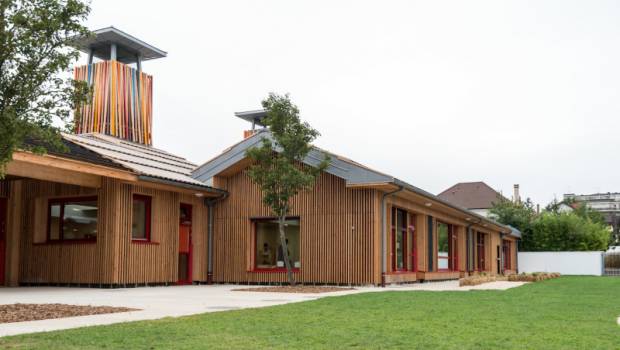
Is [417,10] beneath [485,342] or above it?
above

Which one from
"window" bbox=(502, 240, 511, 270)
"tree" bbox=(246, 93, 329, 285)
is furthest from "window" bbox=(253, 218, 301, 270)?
"window" bbox=(502, 240, 511, 270)

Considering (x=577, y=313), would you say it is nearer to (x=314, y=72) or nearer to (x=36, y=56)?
(x=36, y=56)

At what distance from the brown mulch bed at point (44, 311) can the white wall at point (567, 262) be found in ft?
110

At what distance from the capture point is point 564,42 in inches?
598

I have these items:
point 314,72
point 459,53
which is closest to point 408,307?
point 459,53

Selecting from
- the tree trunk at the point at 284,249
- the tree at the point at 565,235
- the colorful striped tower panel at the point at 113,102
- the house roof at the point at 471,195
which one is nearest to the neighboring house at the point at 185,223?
the tree trunk at the point at 284,249

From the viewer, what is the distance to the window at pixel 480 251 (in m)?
34.7

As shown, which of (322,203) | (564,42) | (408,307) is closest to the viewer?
(408,307)

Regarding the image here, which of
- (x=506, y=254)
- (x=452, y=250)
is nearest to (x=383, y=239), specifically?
(x=452, y=250)

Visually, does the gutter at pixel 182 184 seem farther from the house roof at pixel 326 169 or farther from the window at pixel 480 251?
the window at pixel 480 251

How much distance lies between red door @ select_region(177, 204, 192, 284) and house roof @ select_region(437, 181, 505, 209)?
45045 mm

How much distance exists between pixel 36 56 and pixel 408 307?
663 cm

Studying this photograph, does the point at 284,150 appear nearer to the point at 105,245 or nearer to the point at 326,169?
the point at 326,169

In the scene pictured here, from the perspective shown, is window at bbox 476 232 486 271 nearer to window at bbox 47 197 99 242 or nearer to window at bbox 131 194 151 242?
window at bbox 131 194 151 242
